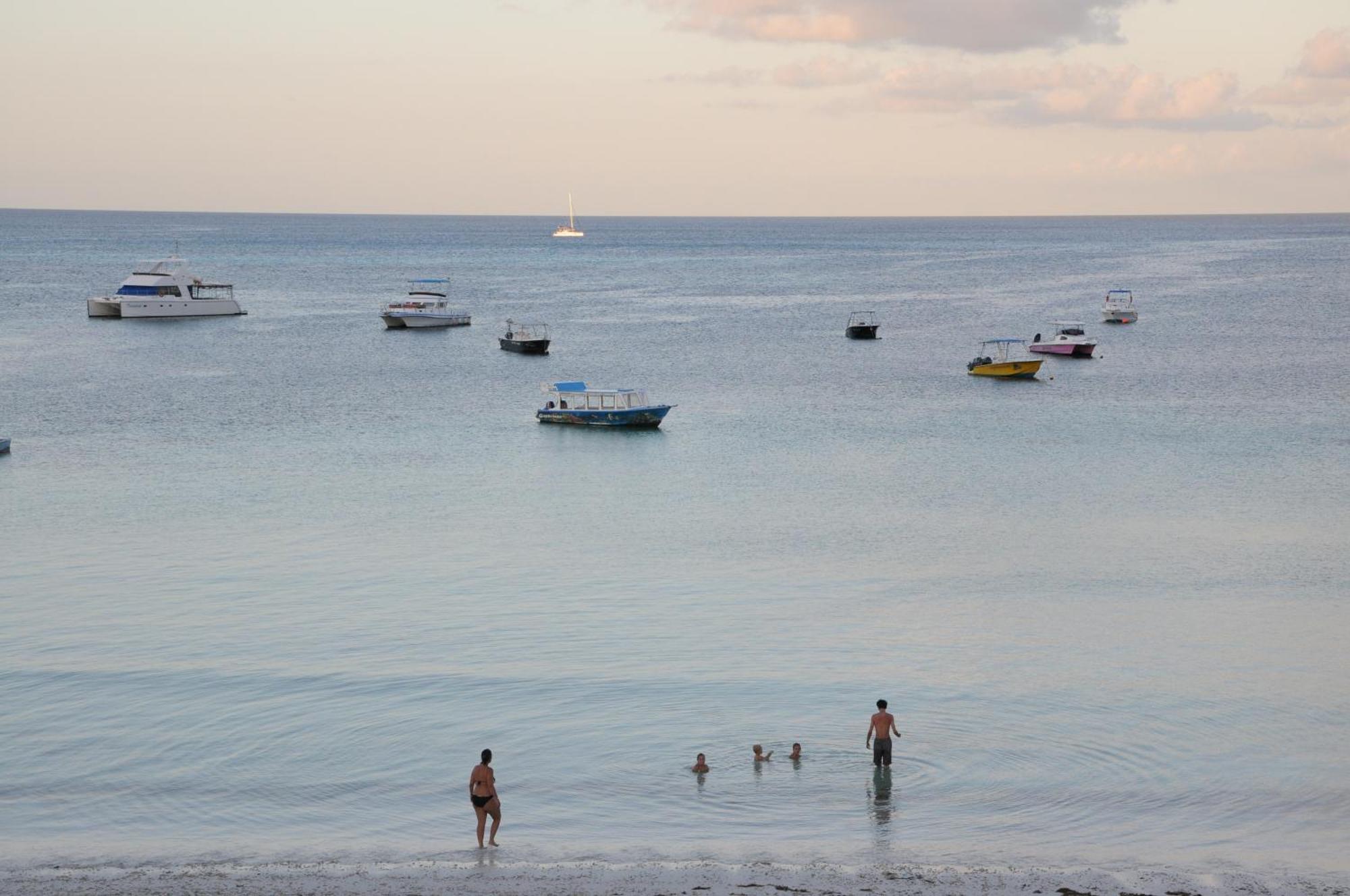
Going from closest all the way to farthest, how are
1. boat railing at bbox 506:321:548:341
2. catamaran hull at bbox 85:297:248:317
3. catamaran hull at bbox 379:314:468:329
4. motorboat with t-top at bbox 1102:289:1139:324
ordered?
boat railing at bbox 506:321:548:341, catamaran hull at bbox 379:314:468:329, motorboat with t-top at bbox 1102:289:1139:324, catamaran hull at bbox 85:297:248:317

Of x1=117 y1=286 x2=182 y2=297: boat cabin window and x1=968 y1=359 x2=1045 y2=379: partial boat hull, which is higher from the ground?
x1=117 y1=286 x2=182 y2=297: boat cabin window

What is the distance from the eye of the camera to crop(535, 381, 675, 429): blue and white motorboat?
2657 inches

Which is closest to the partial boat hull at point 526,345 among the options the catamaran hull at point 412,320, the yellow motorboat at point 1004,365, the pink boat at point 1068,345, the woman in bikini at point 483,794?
the catamaran hull at point 412,320

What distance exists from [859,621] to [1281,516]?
19.7 metres

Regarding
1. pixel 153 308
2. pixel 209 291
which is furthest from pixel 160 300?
pixel 209 291

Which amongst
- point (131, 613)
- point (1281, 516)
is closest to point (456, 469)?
point (131, 613)

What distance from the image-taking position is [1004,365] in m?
86.1

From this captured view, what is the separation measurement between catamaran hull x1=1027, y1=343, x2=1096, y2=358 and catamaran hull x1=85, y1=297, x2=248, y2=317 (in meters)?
70.9

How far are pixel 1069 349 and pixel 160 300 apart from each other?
2957 inches

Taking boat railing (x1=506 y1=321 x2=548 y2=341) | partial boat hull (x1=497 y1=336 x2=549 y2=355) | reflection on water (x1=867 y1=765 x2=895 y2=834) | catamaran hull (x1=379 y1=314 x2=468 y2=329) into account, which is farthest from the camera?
catamaran hull (x1=379 y1=314 x2=468 y2=329)

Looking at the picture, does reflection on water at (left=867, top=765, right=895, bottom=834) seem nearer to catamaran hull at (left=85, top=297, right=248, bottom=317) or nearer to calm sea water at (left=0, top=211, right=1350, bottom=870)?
calm sea water at (left=0, top=211, right=1350, bottom=870)

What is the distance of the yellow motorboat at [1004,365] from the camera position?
8606cm

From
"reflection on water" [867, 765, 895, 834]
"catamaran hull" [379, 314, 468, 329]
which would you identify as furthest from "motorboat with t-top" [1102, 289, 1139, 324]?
"reflection on water" [867, 765, 895, 834]

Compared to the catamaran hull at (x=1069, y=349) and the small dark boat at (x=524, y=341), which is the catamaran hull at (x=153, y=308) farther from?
the catamaran hull at (x=1069, y=349)
